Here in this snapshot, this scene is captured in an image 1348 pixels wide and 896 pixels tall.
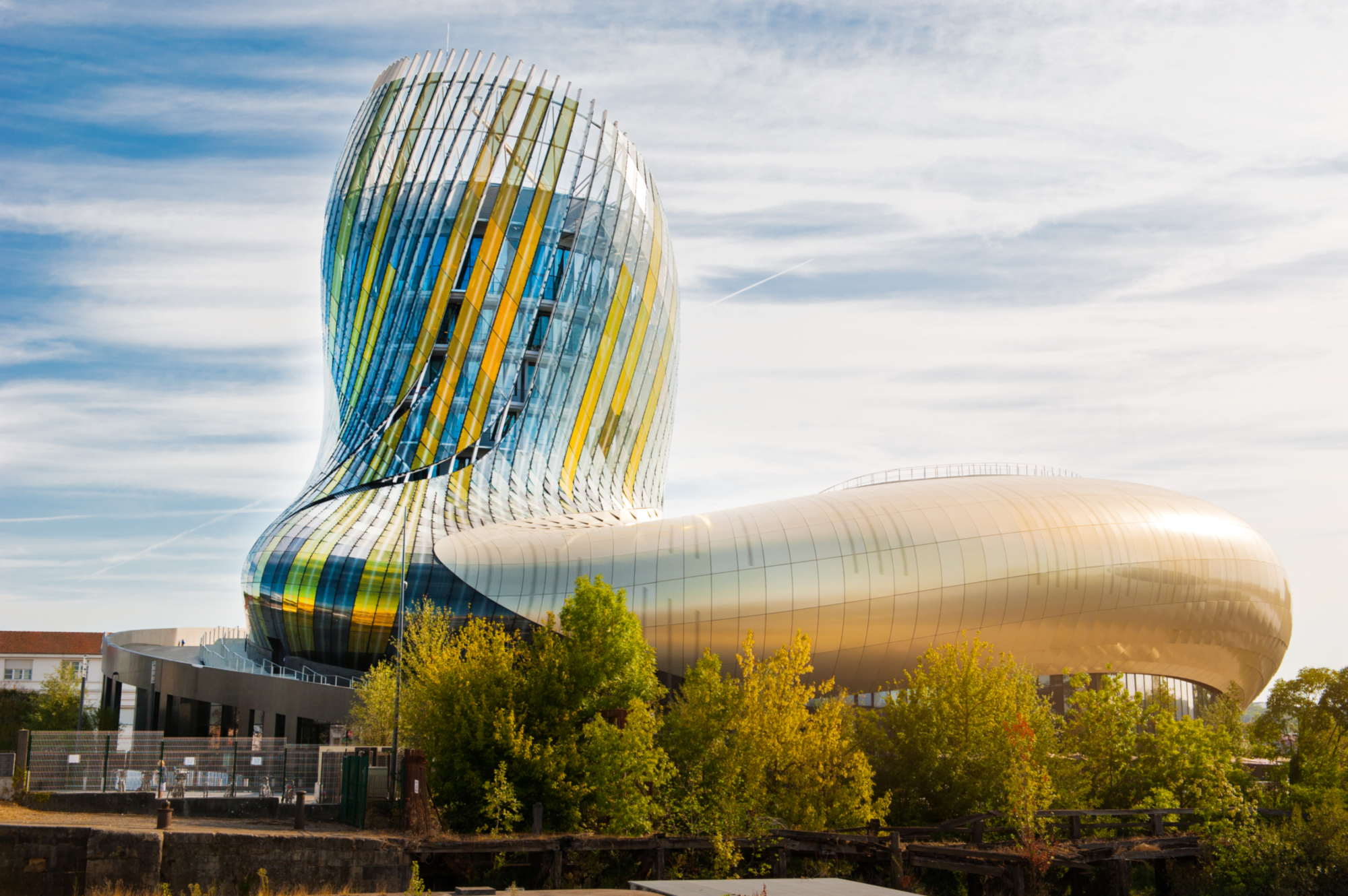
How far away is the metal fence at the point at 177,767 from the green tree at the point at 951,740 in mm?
15791

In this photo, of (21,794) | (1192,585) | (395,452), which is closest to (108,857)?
(21,794)

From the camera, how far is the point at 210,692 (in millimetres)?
53875

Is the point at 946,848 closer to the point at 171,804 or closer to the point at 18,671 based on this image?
the point at 171,804

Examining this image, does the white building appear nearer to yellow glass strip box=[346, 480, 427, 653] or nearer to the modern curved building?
the modern curved building

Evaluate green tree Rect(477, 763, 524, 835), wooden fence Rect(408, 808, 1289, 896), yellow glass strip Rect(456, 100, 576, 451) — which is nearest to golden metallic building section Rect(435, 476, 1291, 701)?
yellow glass strip Rect(456, 100, 576, 451)

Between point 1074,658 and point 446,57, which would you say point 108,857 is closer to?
point 1074,658

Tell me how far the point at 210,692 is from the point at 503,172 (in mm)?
30746

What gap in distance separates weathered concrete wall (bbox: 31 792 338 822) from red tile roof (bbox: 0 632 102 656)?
8586cm

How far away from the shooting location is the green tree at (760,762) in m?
29.6

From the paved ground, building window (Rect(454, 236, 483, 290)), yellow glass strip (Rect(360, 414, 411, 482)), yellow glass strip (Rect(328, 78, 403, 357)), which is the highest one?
yellow glass strip (Rect(328, 78, 403, 357))

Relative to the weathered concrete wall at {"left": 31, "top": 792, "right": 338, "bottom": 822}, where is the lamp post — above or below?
above

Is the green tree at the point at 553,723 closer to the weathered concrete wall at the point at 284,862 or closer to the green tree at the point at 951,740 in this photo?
the weathered concrete wall at the point at 284,862

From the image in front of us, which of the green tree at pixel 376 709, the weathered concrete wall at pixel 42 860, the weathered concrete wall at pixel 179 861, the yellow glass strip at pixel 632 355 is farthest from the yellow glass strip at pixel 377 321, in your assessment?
the weathered concrete wall at pixel 42 860

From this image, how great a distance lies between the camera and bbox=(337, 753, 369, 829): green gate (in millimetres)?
28406
